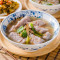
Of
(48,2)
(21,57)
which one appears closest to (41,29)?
(21,57)

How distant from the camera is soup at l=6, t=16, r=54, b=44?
137 cm

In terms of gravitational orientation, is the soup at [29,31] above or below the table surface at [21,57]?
above

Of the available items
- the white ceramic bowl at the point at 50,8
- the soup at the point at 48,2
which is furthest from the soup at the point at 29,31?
the soup at the point at 48,2

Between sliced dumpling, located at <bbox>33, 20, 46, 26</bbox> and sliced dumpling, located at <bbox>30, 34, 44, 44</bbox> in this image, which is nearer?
sliced dumpling, located at <bbox>30, 34, 44, 44</bbox>

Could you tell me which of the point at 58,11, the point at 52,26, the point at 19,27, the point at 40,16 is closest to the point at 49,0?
the point at 58,11

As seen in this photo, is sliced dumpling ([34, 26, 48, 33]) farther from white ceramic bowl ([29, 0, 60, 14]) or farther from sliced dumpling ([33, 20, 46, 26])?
white ceramic bowl ([29, 0, 60, 14])

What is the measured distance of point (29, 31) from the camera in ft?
4.81

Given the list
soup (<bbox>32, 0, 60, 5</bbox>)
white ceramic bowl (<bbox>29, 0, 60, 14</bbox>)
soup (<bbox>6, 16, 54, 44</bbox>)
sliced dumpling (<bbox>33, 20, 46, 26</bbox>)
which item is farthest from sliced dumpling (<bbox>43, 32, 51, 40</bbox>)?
soup (<bbox>32, 0, 60, 5</bbox>)

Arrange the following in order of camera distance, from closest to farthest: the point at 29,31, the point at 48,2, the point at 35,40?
the point at 35,40
the point at 29,31
the point at 48,2

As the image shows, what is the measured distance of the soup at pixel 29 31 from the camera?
137cm

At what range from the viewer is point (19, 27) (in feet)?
5.04

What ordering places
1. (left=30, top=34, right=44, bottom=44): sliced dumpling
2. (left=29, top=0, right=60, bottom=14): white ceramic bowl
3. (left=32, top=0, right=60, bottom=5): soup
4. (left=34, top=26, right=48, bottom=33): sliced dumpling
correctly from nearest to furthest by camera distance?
(left=30, top=34, right=44, bottom=44): sliced dumpling → (left=34, top=26, right=48, bottom=33): sliced dumpling → (left=29, top=0, right=60, bottom=14): white ceramic bowl → (left=32, top=0, right=60, bottom=5): soup

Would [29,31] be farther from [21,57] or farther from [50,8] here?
[50,8]

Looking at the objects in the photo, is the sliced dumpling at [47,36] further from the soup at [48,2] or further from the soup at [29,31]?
the soup at [48,2]
